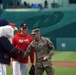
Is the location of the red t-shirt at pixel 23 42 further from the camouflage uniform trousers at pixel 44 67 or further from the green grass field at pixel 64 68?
the green grass field at pixel 64 68

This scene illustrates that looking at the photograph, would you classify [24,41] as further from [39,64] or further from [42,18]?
[42,18]

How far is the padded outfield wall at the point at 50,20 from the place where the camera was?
38.3m

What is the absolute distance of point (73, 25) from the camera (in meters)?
38.3

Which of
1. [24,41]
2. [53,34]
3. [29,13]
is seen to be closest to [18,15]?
[29,13]

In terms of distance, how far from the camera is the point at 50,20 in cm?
3884

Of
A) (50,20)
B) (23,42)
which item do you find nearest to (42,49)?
(23,42)

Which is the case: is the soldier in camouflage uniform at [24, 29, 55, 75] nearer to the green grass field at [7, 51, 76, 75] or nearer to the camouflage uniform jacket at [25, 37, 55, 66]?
the camouflage uniform jacket at [25, 37, 55, 66]

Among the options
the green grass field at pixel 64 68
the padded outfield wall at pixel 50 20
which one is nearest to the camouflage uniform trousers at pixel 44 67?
the green grass field at pixel 64 68

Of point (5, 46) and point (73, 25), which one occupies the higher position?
point (5, 46)

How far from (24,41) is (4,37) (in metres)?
3.63

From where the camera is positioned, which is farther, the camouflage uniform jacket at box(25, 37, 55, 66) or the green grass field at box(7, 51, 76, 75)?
the green grass field at box(7, 51, 76, 75)

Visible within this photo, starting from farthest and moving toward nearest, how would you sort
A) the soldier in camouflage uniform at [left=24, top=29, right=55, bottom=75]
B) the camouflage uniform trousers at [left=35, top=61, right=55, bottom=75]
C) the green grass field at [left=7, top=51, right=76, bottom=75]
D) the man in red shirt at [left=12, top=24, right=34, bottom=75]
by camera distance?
the green grass field at [left=7, top=51, right=76, bottom=75], the man in red shirt at [left=12, top=24, right=34, bottom=75], the camouflage uniform trousers at [left=35, top=61, right=55, bottom=75], the soldier in camouflage uniform at [left=24, top=29, right=55, bottom=75]

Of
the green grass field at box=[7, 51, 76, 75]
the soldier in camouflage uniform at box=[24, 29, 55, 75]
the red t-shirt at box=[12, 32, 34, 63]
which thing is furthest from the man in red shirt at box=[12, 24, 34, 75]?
the green grass field at box=[7, 51, 76, 75]

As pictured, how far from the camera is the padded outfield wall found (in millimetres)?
38344
